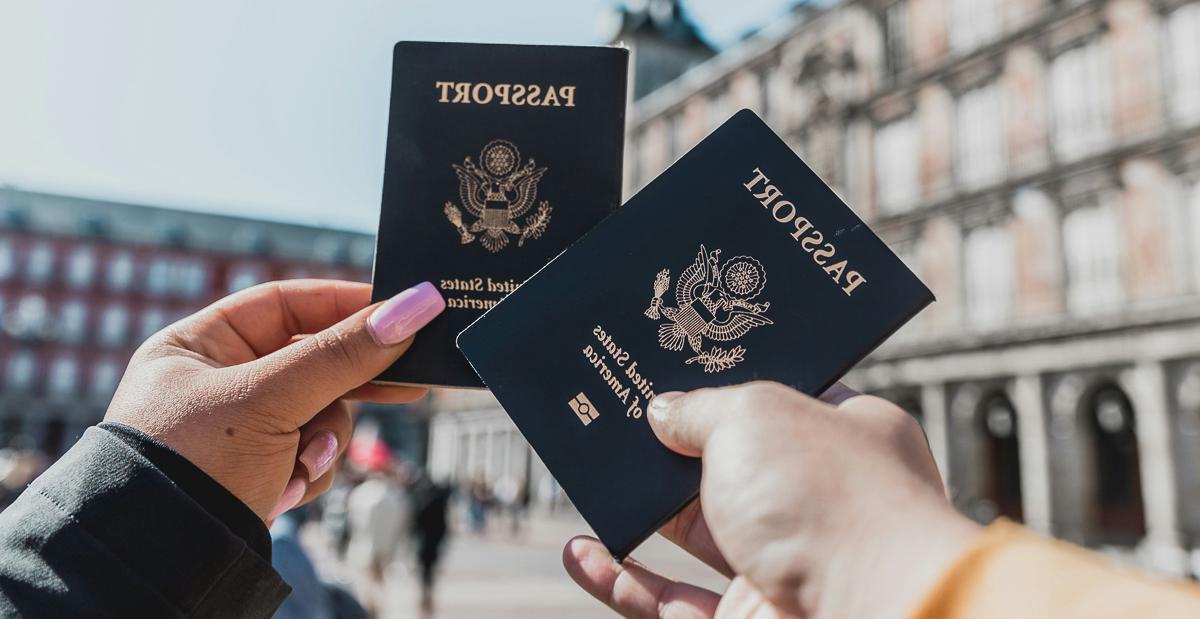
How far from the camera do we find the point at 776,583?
46.3 inches

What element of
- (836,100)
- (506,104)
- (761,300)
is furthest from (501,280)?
(836,100)

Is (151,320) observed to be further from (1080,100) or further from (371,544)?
(1080,100)

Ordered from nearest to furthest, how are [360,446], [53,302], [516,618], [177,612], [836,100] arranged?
1. [177,612]
2. [516,618]
3. [360,446]
4. [836,100]
5. [53,302]

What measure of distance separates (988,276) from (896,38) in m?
7.87

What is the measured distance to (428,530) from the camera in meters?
9.55

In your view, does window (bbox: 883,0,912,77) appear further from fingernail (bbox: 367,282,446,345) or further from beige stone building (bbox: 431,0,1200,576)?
fingernail (bbox: 367,282,446,345)

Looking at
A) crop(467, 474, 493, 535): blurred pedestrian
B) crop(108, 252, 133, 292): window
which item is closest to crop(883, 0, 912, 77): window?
crop(467, 474, 493, 535): blurred pedestrian

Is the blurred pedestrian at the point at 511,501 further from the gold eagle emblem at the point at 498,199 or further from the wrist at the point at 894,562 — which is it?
the wrist at the point at 894,562

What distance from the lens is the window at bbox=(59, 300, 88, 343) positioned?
1961 inches

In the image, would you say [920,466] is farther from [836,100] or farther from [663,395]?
[836,100]

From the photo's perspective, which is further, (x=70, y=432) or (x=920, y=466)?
(x=70, y=432)

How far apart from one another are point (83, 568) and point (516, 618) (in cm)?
837

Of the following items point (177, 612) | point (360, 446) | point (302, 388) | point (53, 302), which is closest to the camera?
point (177, 612)

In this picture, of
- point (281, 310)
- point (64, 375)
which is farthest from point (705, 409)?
point (64, 375)
